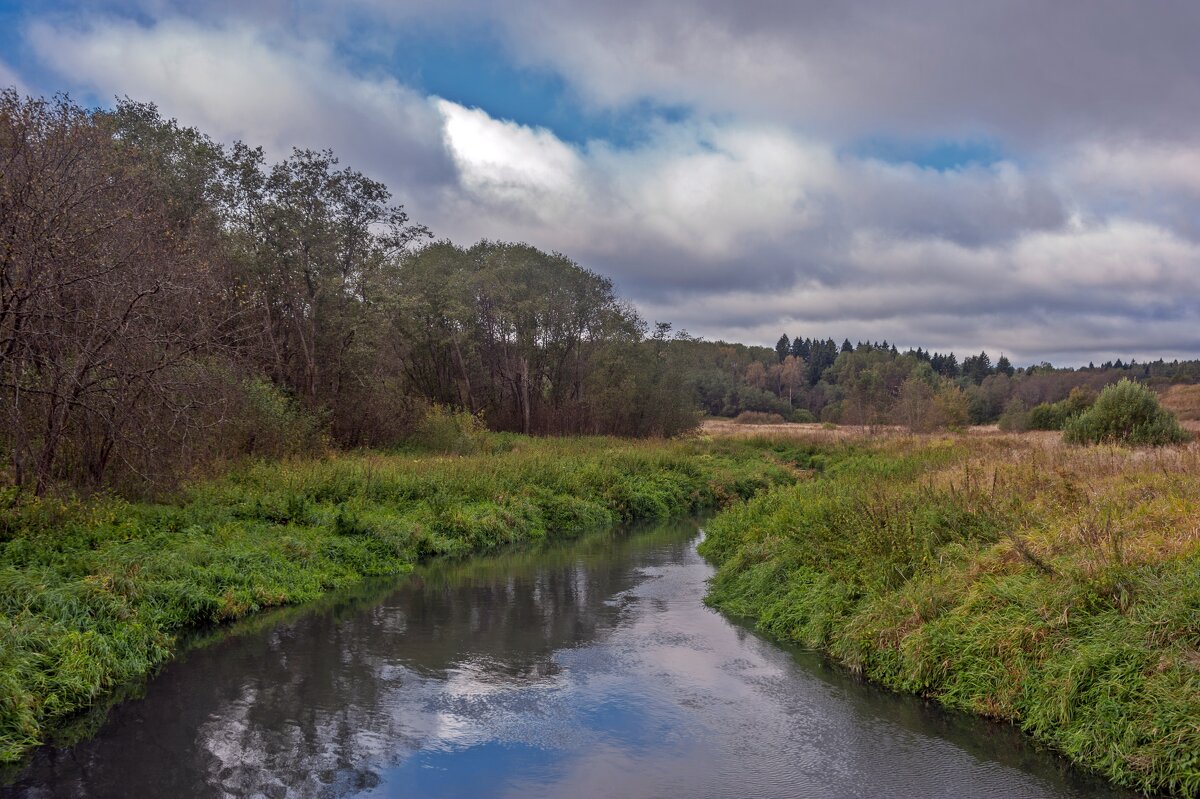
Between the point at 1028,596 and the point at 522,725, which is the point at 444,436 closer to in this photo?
the point at 522,725

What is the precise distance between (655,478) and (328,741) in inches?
903

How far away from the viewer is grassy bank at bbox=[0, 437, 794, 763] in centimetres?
912

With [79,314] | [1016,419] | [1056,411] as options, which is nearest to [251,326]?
[79,314]

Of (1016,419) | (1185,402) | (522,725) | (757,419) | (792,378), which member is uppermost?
(792,378)

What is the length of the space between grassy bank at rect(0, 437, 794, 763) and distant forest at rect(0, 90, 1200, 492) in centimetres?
126

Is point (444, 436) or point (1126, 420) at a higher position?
point (1126, 420)

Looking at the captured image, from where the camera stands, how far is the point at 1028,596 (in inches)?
354

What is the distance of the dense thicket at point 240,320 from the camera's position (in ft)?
40.3

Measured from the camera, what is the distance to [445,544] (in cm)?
1920

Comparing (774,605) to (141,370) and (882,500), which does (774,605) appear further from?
(141,370)

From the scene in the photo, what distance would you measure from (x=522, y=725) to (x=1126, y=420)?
2728 centimetres

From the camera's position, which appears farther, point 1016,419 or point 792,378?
point 792,378

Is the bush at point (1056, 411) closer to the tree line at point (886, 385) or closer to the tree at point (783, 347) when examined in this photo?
the tree line at point (886, 385)

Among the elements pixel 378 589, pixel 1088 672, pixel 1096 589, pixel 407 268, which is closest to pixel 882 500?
pixel 1096 589
